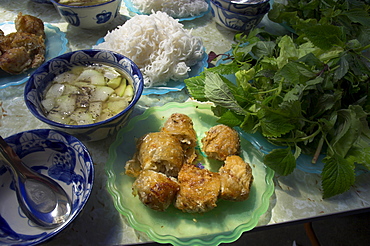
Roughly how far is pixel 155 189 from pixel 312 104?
2.63 feet

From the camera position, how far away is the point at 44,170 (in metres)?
1.04

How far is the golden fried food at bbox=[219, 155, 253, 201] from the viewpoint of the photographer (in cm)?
97

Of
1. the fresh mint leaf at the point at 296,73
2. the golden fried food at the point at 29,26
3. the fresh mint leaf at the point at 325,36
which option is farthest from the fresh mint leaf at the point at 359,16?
the golden fried food at the point at 29,26

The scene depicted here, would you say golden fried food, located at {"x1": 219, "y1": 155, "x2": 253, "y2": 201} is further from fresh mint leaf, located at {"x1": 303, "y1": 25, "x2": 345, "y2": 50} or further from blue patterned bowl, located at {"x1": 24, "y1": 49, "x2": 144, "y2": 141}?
fresh mint leaf, located at {"x1": 303, "y1": 25, "x2": 345, "y2": 50}

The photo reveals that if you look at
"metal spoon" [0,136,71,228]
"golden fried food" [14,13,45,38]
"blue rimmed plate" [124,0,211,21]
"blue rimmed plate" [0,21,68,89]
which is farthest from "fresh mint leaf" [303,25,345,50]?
"golden fried food" [14,13,45,38]

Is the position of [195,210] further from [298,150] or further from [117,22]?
[117,22]

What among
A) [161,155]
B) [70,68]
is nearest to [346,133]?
[161,155]

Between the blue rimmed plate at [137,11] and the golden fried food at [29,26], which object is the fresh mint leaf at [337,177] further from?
the golden fried food at [29,26]

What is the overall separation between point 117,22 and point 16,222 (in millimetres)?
1565

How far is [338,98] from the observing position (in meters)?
1.12

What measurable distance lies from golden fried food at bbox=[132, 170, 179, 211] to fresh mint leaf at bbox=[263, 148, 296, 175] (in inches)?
15.4

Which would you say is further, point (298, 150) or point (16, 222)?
point (298, 150)

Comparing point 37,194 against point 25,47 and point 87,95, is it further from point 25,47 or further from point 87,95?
point 25,47

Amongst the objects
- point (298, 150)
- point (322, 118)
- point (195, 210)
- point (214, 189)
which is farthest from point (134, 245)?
point (322, 118)
